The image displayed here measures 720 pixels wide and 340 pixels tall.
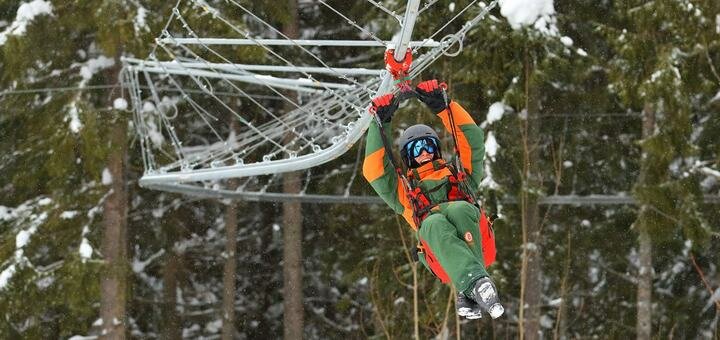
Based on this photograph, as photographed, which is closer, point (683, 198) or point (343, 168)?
point (683, 198)

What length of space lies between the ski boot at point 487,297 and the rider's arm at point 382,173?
851mm

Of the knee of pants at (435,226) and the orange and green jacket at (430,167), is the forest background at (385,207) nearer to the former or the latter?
the orange and green jacket at (430,167)

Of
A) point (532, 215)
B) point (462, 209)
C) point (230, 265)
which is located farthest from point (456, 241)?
point (230, 265)

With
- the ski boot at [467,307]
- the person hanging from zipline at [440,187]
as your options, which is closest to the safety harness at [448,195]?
the person hanging from zipline at [440,187]

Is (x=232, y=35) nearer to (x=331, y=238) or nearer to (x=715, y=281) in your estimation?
(x=331, y=238)

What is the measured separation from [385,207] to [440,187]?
8466mm

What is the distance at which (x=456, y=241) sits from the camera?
17.6 feet

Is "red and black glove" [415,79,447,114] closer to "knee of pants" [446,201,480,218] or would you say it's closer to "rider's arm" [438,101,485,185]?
"rider's arm" [438,101,485,185]

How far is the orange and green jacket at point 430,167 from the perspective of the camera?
566cm

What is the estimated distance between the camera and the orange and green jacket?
566 centimetres

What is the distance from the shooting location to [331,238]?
633 inches

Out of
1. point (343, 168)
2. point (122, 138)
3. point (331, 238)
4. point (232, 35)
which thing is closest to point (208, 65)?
point (232, 35)

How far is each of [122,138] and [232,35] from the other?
5.88ft

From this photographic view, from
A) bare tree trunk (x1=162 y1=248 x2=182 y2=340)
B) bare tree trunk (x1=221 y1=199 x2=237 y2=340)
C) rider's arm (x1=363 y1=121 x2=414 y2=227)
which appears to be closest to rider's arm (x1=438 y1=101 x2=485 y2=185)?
rider's arm (x1=363 y1=121 x2=414 y2=227)
